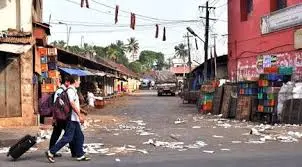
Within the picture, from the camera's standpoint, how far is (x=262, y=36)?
26.9 m

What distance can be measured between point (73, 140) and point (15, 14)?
936 centimetres

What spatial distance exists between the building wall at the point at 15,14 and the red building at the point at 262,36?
11.0 m

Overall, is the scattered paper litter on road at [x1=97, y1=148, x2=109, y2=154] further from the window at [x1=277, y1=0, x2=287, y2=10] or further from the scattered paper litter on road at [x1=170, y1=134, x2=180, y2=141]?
the window at [x1=277, y1=0, x2=287, y2=10]

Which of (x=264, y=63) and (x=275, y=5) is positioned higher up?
(x=275, y=5)

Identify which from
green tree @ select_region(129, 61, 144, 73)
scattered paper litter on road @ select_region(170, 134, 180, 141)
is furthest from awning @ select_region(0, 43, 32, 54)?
green tree @ select_region(129, 61, 144, 73)

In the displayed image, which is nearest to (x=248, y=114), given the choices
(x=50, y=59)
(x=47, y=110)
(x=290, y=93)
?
(x=290, y=93)

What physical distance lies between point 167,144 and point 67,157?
340cm

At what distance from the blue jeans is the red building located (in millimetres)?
13292

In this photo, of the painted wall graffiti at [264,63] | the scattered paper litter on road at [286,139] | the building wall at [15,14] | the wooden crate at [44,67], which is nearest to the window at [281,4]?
the painted wall graffiti at [264,63]

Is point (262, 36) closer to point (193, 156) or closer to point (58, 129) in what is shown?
point (193, 156)

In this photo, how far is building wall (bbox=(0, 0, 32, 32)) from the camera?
19.8m

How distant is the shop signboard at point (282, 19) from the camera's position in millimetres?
23391

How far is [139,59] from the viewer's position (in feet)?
557

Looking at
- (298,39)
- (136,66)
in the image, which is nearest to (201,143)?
(298,39)
